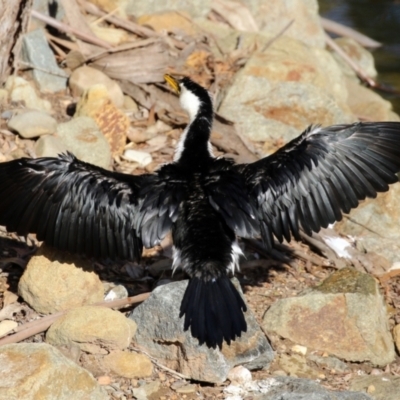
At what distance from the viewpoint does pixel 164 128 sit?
30.1ft

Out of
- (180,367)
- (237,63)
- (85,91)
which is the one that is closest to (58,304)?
(180,367)

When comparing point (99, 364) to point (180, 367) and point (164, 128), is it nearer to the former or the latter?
point (180, 367)

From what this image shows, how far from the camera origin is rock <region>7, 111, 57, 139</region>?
26.8 feet

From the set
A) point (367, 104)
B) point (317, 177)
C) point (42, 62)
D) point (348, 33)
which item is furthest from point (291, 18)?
point (317, 177)

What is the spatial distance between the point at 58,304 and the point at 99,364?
67 cm

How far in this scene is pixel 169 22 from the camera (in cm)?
1062

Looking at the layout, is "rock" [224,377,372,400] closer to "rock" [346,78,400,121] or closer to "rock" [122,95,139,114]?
"rock" [122,95,139,114]

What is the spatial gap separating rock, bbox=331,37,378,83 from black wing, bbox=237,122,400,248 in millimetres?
6246

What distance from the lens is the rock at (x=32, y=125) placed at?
8.16 meters

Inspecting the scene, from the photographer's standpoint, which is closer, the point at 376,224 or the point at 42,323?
the point at 42,323

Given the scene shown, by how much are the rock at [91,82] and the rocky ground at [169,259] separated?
15mm

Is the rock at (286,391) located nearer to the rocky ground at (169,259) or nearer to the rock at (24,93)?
the rocky ground at (169,259)

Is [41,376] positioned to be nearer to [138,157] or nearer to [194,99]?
[194,99]

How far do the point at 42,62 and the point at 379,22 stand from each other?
299 inches
